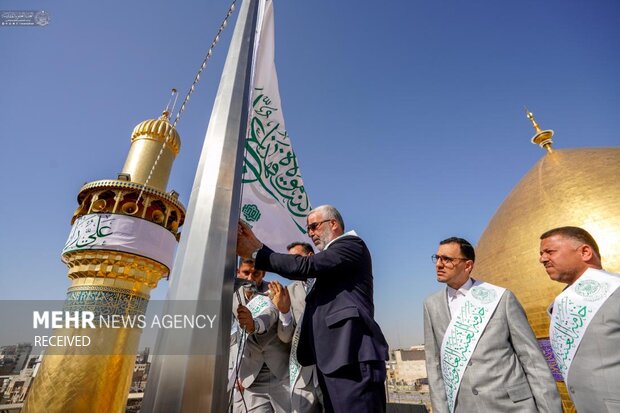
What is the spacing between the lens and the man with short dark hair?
1.57 m

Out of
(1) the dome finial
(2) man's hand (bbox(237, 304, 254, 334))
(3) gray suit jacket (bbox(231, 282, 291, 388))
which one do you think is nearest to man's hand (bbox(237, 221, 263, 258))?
(2) man's hand (bbox(237, 304, 254, 334))

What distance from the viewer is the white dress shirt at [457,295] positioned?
2430 millimetres

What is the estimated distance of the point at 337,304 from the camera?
181 cm

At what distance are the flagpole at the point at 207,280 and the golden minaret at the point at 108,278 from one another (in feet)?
14.3

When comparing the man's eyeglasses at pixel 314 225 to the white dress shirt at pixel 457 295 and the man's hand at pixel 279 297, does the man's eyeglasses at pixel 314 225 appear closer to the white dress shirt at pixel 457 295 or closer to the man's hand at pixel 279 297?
the man's hand at pixel 279 297

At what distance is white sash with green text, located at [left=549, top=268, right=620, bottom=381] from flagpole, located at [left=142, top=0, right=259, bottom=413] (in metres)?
2.46

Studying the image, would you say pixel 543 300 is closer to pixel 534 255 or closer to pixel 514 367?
pixel 534 255

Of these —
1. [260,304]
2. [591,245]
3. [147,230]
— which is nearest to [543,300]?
[591,245]

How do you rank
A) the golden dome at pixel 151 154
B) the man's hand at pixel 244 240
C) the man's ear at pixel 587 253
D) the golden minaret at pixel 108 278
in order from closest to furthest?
the man's hand at pixel 244 240 < the man's ear at pixel 587 253 < the golden minaret at pixel 108 278 < the golden dome at pixel 151 154

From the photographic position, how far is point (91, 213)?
644cm

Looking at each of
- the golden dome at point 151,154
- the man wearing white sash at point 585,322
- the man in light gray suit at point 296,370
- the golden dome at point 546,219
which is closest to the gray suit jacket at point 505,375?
the man wearing white sash at point 585,322

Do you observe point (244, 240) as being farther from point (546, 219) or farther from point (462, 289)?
point (546, 219)

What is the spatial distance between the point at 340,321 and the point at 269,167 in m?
1.93

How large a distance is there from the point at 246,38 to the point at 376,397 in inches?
80.2
